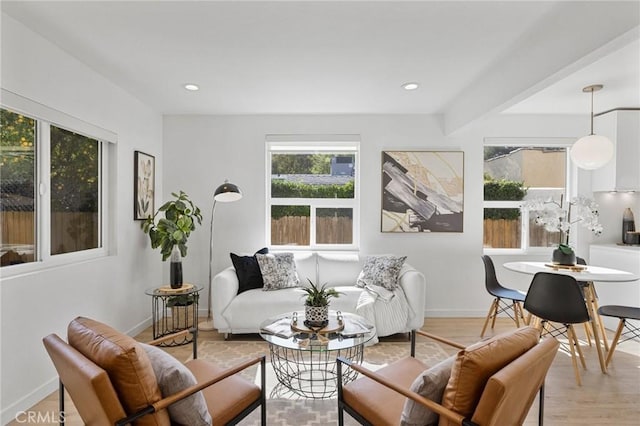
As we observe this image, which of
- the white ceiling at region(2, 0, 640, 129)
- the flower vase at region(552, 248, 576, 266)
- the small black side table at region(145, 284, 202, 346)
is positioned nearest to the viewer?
the white ceiling at region(2, 0, 640, 129)

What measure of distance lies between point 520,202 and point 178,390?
4.33 meters

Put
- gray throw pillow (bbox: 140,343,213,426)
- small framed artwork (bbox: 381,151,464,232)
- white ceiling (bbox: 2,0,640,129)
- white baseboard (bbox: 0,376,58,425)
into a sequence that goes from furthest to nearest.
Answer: small framed artwork (bbox: 381,151,464,232), white baseboard (bbox: 0,376,58,425), white ceiling (bbox: 2,0,640,129), gray throw pillow (bbox: 140,343,213,426)

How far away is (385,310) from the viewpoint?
340cm

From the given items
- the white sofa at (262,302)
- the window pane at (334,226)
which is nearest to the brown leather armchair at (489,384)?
the white sofa at (262,302)

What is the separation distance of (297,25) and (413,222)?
2790 millimetres

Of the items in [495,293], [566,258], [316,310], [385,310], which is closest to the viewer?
[316,310]

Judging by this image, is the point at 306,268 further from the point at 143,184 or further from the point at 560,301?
the point at 560,301

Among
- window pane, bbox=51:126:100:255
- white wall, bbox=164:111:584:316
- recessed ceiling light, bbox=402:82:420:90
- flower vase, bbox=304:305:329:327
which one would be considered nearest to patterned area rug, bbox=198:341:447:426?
flower vase, bbox=304:305:329:327

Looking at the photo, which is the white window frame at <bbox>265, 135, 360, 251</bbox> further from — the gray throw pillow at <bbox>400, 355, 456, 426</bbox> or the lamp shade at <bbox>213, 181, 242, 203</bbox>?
the gray throw pillow at <bbox>400, 355, 456, 426</bbox>

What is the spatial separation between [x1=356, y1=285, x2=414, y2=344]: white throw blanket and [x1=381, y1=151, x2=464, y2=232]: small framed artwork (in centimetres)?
104

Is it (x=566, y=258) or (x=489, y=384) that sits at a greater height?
(x=566, y=258)

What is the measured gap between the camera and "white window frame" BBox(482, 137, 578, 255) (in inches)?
168

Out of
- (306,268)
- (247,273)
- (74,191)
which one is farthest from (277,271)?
(74,191)

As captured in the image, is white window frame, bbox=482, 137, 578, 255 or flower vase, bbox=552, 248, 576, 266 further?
white window frame, bbox=482, 137, 578, 255
